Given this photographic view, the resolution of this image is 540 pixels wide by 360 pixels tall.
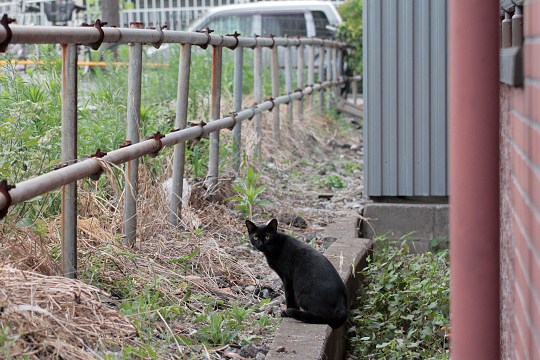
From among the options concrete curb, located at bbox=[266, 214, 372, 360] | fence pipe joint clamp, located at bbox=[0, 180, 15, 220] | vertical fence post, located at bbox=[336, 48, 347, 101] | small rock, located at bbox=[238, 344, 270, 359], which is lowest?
small rock, located at bbox=[238, 344, 270, 359]

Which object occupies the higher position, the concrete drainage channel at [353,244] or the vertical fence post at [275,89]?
the vertical fence post at [275,89]

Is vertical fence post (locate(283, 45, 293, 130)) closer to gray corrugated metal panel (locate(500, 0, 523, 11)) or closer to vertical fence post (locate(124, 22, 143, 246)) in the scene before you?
vertical fence post (locate(124, 22, 143, 246))

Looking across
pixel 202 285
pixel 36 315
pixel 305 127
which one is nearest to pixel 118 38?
pixel 202 285

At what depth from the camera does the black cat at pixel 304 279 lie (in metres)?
4.41

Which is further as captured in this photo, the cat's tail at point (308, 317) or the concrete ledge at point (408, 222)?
the concrete ledge at point (408, 222)

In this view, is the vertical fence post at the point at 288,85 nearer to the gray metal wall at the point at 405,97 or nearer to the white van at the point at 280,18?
the gray metal wall at the point at 405,97

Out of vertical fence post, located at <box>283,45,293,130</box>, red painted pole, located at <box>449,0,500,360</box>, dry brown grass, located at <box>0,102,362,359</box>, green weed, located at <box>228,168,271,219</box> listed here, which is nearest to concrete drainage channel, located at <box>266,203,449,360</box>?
dry brown grass, located at <box>0,102,362,359</box>

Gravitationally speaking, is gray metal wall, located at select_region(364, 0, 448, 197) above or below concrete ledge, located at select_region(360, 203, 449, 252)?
above

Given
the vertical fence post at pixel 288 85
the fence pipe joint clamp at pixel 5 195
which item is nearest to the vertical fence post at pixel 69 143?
the fence pipe joint clamp at pixel 5 195

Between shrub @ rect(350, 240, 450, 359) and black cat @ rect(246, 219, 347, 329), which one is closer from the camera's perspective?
black cat @ rect(246, 219, 347, 329)

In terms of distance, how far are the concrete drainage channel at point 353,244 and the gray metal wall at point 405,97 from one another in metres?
0.19

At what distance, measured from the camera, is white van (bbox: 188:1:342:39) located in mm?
17000

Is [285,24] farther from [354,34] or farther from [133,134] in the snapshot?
[133,134]

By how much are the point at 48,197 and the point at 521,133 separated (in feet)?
9.20
